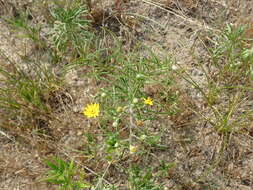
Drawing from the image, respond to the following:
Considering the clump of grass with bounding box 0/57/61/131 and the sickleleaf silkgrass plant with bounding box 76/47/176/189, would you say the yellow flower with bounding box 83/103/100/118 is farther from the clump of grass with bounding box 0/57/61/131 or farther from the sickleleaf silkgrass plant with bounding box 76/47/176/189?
the clump of grass with bounding box 0/57/61/131

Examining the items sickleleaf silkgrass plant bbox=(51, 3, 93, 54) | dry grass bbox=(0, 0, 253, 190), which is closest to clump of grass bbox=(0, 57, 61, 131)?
dry grass bbox=(0, 0, 253, 190)

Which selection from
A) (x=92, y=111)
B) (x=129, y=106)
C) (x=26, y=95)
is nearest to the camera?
(x=129, y=106)

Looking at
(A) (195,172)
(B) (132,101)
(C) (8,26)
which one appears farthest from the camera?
(C) (8,26)

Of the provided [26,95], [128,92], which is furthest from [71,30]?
[128,92]

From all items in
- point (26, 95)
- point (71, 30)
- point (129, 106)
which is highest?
point (71, 30)

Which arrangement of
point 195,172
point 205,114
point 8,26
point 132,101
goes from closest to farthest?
point 132,101, point 195,172, point 205,114, point 8,26

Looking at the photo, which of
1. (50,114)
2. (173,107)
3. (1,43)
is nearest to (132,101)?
(173,107)

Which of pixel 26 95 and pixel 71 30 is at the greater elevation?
pixel 71 30

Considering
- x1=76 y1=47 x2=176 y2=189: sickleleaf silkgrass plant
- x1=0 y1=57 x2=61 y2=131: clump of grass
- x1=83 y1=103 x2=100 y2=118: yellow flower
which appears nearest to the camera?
x1=76 y1=47 x2=176 y2=189: sickleleaf silkgrass plant

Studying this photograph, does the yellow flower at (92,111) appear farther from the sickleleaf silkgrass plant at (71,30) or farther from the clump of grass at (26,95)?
the sickleleaf silkgrass plant at (71,30)

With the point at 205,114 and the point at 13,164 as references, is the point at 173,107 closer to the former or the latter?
the point at 205,114

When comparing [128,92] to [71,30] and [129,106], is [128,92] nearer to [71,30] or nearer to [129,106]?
[129,106]
